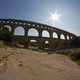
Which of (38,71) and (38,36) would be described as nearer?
(38,71)

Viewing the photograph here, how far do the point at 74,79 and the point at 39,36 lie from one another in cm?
5256

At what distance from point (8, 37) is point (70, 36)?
29114mm

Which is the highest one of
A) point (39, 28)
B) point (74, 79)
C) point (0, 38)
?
point (39, 28)

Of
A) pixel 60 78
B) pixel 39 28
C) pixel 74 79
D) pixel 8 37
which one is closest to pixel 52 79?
pixel 60 78

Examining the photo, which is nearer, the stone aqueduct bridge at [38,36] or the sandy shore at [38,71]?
the sandy shore at [38,71]

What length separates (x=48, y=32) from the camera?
68.6 m

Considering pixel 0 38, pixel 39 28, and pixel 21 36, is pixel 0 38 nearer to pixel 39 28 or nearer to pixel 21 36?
pixel 21 36

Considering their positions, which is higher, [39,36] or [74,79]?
[39,36]

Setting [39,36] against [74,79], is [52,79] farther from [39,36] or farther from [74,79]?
[39,36]

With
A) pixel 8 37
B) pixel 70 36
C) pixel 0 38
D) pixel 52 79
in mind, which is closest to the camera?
pixel 52 79

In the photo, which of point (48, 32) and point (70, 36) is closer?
point (48, 32)

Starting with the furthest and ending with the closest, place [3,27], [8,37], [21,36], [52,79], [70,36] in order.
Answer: [70,36] → [3,27] → [21,36] → [8,37] → [52,79]

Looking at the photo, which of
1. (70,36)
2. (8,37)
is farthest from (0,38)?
(70,36)

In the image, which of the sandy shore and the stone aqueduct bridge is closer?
the sandy shore
